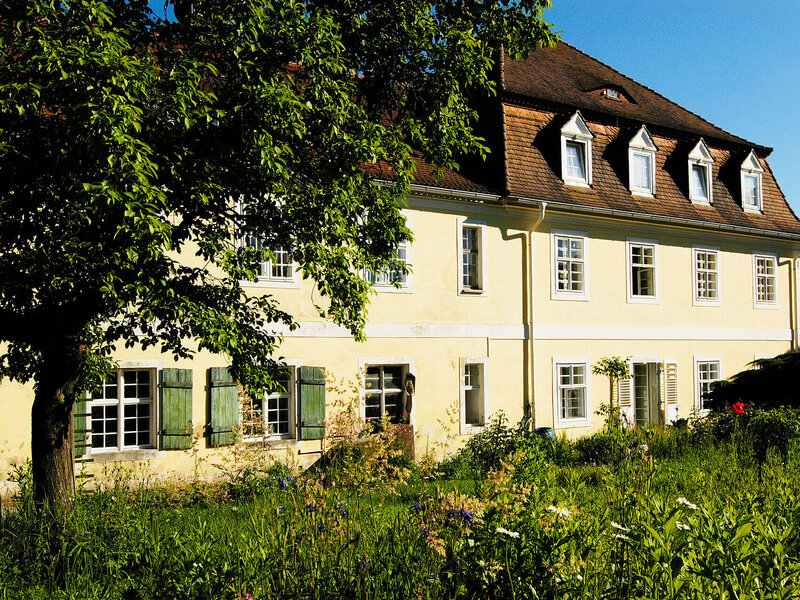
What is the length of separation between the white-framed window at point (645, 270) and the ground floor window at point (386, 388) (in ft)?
23.6

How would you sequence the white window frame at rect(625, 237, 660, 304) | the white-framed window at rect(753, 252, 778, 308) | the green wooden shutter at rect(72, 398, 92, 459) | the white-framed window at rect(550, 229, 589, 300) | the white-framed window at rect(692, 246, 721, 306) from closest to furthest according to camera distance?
the green wooden shutter at rect(72, 398, 92, 459), the white-framed window at rect(550, 229, 589, 300), the white window frame at rect(625, 237, 660, 304), the white-framed window at rect(692, 246, 721, 306), the white-framed window at rect(753, 252, 778, 308)

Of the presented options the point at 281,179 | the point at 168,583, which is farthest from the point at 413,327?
the point at 168,583

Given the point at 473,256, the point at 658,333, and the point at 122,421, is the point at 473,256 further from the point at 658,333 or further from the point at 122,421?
the point at 122,421

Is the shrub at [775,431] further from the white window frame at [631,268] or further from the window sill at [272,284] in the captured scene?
the white window frame at [631,268]

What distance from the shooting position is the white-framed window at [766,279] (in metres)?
22.0

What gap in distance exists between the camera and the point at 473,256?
16.9 metres

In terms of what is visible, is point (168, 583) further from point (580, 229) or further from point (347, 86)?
point (580, 229)

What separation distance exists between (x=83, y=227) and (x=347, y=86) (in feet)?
10.0

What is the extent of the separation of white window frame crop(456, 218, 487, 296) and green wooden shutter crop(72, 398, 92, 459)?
7.74 meters

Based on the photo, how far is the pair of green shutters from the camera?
12.0m

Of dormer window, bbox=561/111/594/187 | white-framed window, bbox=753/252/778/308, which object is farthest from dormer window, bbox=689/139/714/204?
dormer window, bbox=561/111/594/187

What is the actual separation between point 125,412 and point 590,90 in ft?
47.9

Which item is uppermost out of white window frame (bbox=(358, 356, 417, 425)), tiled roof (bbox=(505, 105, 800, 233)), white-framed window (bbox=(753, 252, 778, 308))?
tiled roof (bbox=(505, 105, 800, 233))

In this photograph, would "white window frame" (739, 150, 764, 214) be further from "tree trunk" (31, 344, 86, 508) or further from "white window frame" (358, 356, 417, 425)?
"tree trunk" (31, 344, 86, 508)
